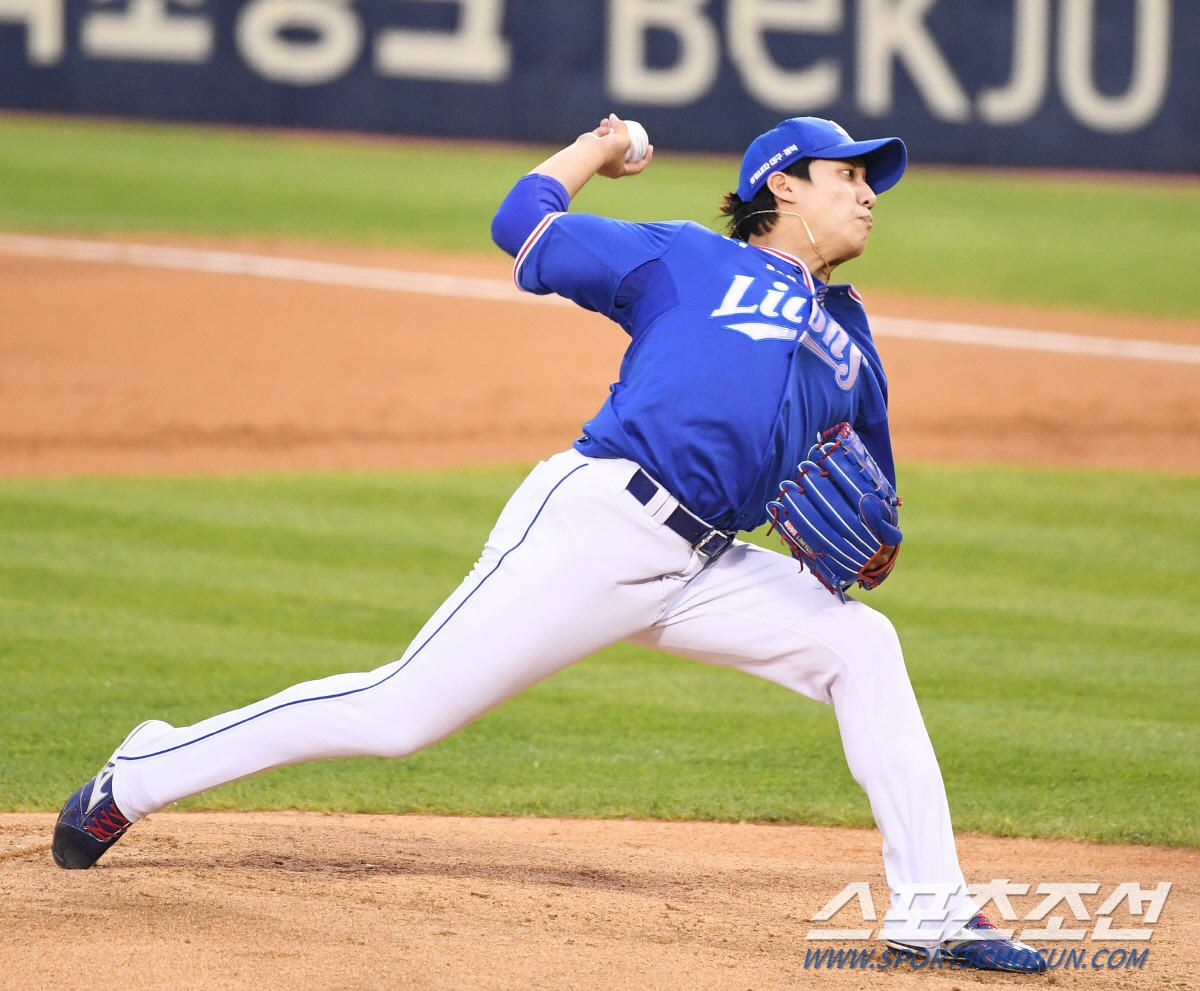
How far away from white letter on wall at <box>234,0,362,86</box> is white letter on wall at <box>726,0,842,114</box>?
391 cm

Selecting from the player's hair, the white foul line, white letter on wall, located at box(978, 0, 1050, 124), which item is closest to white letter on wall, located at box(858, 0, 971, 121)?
white letter on wall, located at box(978, 0, 1050, 124)

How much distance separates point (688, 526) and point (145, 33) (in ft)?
47.2

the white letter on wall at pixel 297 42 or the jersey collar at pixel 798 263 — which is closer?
the jersey collar at pixel 798 263

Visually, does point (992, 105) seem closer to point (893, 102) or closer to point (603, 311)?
point (893, 102)

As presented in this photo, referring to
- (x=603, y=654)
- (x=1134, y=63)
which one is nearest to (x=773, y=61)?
(x=1134, y=63)

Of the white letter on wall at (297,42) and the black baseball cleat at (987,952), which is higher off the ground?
the white letter on wall at (297,42)

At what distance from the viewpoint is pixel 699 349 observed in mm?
2896

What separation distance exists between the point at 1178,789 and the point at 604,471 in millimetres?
2394

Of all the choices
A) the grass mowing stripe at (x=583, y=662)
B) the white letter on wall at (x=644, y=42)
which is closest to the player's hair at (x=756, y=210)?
the grass mowing stripe at (x=583, y=662)

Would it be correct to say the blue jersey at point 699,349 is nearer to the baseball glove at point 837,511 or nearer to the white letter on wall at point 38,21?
the baseball glove at point 837,511

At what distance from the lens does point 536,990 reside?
2.73 meters

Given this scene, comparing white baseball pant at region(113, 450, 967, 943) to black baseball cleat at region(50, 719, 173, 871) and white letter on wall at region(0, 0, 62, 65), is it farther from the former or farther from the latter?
white letter on wall at region(0, 0, 62, 65)

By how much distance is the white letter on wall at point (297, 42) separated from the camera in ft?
51.5

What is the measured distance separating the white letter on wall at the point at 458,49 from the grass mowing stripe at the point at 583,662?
9.23m
